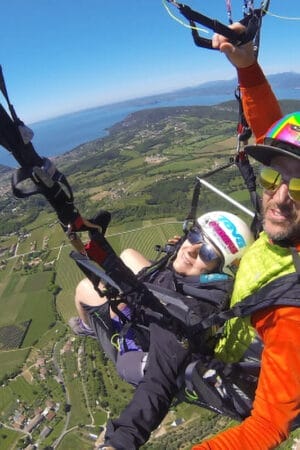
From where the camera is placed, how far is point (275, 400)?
5.94ft

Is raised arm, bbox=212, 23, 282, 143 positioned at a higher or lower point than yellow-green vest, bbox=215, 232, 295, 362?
Result: higher

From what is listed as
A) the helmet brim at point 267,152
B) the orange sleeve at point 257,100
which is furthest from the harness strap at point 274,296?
the orange sleeve at point 257,100

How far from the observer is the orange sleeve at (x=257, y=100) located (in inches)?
116

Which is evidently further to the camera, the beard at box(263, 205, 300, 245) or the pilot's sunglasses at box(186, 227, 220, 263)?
the pilot's sunglasses at box(186, 227, 220, 263)

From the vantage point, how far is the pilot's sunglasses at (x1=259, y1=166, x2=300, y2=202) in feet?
6.73

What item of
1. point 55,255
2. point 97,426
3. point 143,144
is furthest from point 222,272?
point 143,144

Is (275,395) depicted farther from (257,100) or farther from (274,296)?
(257,100)

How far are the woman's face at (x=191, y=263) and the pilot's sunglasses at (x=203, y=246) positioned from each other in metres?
0.03

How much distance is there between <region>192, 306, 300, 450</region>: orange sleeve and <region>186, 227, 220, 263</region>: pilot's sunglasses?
5.36 feet

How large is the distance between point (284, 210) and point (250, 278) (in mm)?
465

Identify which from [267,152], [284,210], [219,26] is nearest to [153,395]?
[284,210]

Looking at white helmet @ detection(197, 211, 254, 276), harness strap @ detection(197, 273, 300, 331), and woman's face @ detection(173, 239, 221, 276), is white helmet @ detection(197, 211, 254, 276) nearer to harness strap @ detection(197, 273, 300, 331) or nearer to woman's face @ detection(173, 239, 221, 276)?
woman's face @ detection(173, 239, 221, 276)

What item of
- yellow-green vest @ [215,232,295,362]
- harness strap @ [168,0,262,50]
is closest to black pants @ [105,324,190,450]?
yellow-green vest @ [215,232,295,362]

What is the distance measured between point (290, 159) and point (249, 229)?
1590 millimetres
